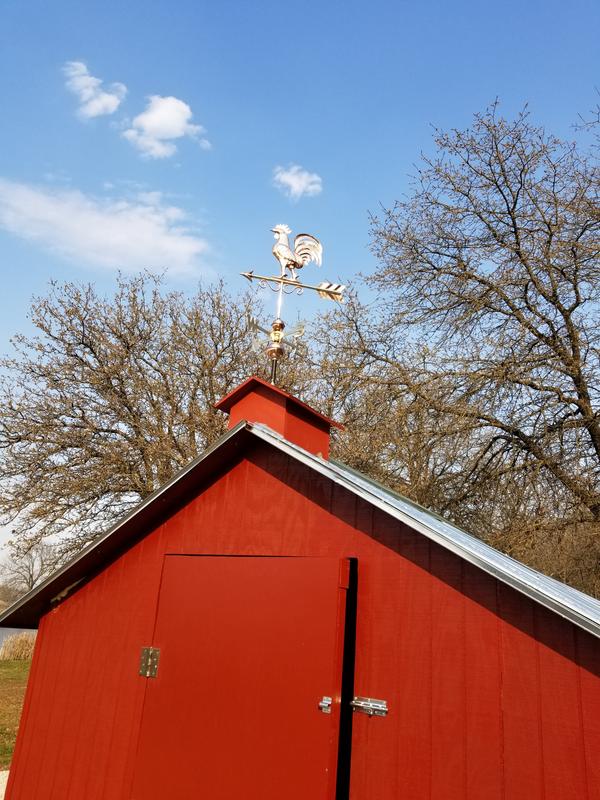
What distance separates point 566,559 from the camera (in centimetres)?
1232

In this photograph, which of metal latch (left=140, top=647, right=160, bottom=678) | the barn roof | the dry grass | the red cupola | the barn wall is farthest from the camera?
the dry grass

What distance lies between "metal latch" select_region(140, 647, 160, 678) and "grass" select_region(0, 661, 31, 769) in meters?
4.86

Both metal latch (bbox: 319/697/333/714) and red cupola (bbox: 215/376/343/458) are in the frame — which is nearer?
metal latch (bbox: 319/697/333/714)

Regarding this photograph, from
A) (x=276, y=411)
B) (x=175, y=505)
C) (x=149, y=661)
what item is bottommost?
(x=149, y=661)

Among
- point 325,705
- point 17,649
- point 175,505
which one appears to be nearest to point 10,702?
point 17,649

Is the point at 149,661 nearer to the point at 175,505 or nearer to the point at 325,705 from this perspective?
the point at 175,505

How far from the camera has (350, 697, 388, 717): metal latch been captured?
14.5 feet

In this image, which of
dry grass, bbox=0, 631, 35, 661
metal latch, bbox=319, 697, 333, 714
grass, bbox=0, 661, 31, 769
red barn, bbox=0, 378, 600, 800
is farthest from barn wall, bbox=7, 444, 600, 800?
dry grass, bbox=0, 631, 35, 661

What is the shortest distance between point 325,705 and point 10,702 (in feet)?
38.3

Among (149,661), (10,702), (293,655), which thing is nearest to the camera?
(293,655)

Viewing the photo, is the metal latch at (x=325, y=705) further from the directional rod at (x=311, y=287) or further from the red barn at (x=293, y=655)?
the directional rod at (x=311, y=287)

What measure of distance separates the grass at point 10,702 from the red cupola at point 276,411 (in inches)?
250

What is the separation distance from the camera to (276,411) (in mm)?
6531

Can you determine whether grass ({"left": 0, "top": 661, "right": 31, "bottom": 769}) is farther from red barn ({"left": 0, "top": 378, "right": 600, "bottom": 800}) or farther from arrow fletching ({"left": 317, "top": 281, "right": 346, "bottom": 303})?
arrow fletching ({"left": 317, "top": 281, "right": 346, "bottom": 303})
